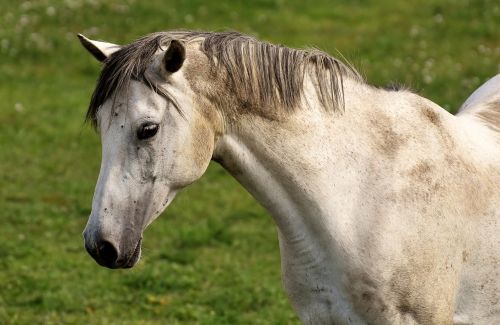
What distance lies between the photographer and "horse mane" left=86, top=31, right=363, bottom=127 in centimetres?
406

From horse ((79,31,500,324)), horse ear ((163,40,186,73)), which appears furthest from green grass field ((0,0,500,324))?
horse ear ((163,40,186,73))

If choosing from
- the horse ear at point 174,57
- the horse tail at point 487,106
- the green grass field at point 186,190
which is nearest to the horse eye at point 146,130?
the horse ear at point 174,57

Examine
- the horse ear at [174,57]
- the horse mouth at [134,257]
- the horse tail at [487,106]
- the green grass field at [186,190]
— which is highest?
the horse ear at [174,57]

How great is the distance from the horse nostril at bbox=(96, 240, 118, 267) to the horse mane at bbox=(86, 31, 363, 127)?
1.84 ft

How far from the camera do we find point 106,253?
4.00 metres

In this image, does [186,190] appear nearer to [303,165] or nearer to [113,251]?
[303,165]

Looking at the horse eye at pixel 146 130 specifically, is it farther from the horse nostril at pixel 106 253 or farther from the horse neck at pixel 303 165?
the horse nostril at pixel 106 253

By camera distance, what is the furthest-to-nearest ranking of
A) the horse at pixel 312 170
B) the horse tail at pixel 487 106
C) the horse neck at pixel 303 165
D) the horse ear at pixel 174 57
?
the horse tail at pixel 487 106
the horse neck at pixel 303 165
the horse at pixel 312 170
the horse ear at pixel 174 57

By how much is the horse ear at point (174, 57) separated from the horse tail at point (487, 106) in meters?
1.74

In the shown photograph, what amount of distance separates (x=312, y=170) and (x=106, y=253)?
0.96 m

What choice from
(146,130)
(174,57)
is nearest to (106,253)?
(146,130)

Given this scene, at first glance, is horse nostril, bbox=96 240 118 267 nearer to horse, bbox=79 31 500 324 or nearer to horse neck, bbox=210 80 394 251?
horse, bbox=79 31 500 324

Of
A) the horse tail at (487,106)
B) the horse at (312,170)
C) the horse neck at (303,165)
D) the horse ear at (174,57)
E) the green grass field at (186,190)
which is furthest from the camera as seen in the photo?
the green grass field at (186,190)

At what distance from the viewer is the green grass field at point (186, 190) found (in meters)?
7.80
